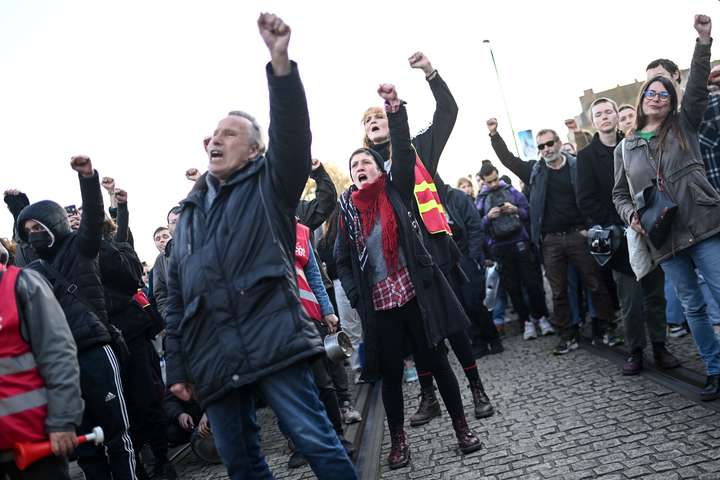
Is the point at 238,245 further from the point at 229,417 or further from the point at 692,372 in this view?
the point at 692,372

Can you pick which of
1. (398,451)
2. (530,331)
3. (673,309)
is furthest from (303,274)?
(530,331)

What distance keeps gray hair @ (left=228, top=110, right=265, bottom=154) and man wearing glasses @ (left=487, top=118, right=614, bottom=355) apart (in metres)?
4.62

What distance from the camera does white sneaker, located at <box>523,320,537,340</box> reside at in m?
8.63

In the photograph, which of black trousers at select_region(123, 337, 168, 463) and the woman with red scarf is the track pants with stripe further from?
the woman with red scarf

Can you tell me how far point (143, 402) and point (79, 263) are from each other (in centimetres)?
186

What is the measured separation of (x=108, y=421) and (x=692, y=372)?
4.34 m

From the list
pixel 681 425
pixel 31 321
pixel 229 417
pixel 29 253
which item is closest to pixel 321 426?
pixel 229 417

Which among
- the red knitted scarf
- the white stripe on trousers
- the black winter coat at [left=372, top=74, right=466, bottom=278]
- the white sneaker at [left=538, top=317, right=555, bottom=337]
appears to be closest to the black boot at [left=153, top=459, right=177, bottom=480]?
the white stripe on trousers

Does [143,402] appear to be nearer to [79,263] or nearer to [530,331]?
[79,263]

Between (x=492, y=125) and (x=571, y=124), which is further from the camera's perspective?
(x=571, y=124)

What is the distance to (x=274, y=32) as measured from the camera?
9.00 ft

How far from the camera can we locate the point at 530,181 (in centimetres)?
779

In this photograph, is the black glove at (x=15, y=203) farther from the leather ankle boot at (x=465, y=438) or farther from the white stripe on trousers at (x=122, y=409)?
the leather ankle boot at (x=465, y=438)

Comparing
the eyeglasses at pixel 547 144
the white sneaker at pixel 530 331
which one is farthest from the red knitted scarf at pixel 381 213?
the white sneaker at pixel 530 331
